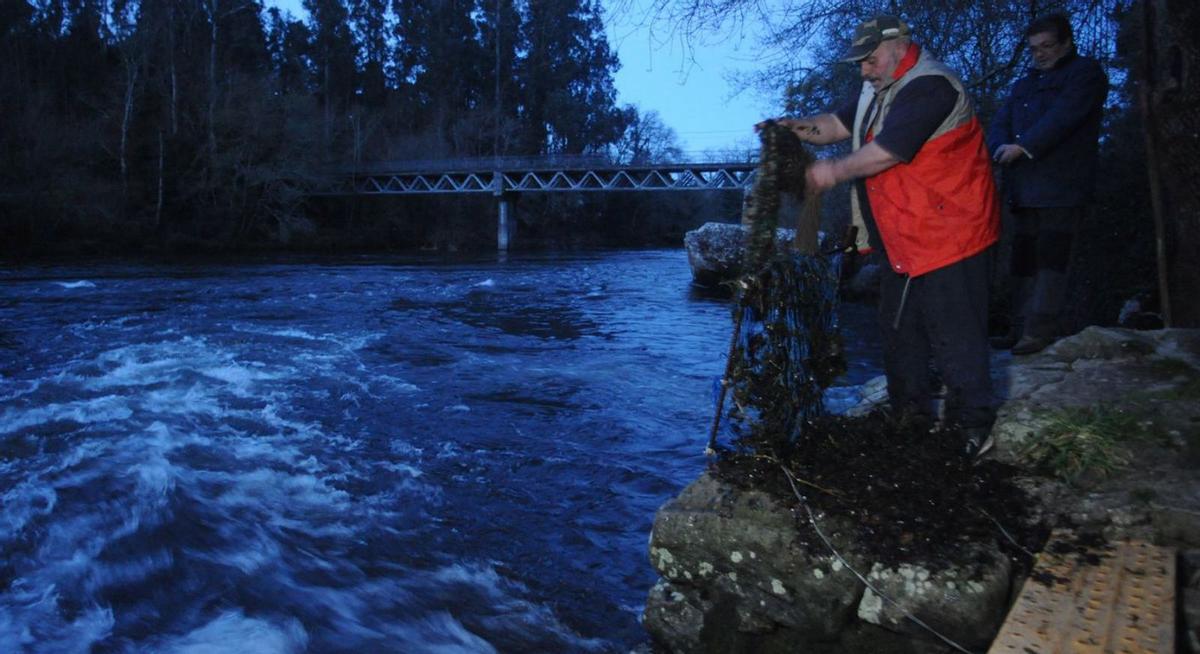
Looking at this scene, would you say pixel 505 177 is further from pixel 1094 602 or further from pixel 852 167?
pixel 1094 602

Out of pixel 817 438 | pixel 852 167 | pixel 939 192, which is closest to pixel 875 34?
pixel 852 167

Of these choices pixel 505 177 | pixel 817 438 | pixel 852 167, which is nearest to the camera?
pixel 852 167

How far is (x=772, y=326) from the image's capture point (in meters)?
3.77

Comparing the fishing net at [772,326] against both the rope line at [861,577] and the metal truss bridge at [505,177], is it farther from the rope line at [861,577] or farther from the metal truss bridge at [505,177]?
the metal truss bridge at [505,177]

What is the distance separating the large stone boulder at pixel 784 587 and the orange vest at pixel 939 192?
131cm

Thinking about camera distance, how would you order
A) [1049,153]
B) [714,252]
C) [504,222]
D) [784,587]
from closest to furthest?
[784,587]
[1049,153]
[714,252]
[504,222]

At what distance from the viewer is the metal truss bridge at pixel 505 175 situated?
5250 centimetres

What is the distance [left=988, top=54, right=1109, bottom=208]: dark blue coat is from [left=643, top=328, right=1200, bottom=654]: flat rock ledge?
1.88m

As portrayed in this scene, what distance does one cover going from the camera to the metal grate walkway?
245 cm

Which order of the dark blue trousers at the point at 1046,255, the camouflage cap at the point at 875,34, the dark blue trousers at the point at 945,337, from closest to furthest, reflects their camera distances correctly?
1. the camouflage cap at the point at 875,34
2. the dark blue trousers at the point at 945,337
3. the dark blue trousers at the point at 1046,255

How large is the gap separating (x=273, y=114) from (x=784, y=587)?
45.9 metres

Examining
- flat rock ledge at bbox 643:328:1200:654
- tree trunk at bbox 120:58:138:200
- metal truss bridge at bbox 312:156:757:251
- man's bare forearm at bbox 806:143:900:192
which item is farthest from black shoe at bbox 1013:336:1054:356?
metal truss bridge at bbox 312:156:757:251

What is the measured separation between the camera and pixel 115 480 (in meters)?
6.17

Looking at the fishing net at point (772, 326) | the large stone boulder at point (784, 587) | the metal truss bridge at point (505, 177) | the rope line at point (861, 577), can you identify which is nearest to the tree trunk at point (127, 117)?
the metal truss bridge at point (505, 177)
